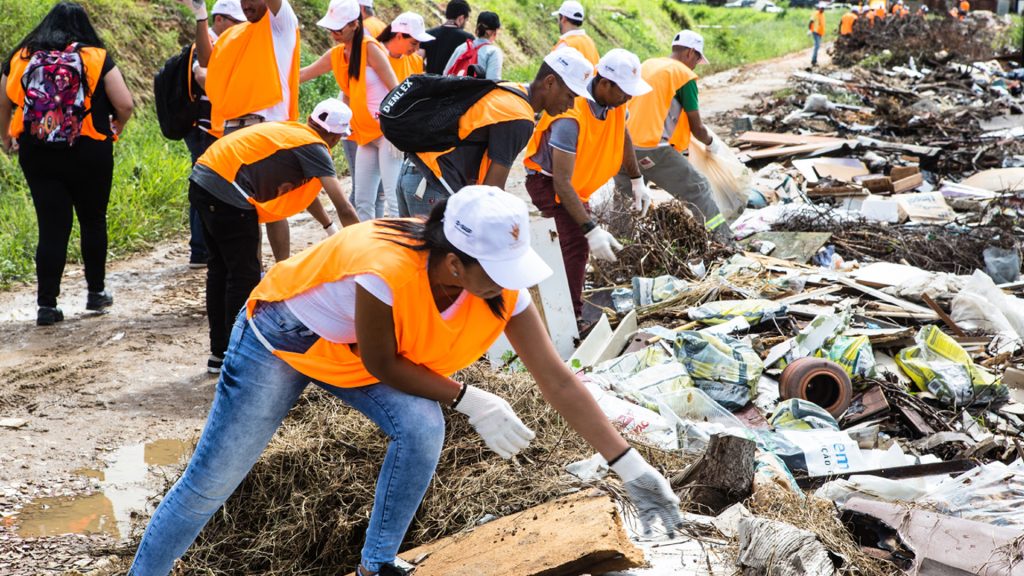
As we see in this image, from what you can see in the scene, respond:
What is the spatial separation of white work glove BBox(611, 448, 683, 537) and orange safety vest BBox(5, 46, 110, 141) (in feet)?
13.8

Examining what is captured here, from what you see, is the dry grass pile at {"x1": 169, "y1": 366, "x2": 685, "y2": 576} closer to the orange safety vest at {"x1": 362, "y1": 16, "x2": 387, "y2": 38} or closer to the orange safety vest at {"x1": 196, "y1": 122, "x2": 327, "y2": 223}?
the orange safety vest at {"x1": 196, "y1": 122, "x2": 327, "y2": 223}

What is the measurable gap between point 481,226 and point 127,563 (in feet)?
6.33

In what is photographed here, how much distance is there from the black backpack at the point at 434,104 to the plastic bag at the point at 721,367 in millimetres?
1523

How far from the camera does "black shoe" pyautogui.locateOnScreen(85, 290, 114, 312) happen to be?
6.13 m

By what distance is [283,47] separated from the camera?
5512 millimetres

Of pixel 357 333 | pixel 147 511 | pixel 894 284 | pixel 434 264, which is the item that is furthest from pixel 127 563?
pixel 894 284

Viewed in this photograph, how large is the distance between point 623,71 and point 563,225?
906mm

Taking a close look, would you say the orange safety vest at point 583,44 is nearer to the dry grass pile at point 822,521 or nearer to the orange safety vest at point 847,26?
the dry grass pile at point 822,521

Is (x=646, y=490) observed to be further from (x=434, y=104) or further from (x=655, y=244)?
(x=655, y=244)

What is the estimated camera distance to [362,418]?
3.72m

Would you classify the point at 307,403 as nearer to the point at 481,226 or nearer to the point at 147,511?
the point at 147,511

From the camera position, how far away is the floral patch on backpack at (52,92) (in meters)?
5.54

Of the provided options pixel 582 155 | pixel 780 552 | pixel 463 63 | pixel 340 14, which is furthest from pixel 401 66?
pixel 780 552

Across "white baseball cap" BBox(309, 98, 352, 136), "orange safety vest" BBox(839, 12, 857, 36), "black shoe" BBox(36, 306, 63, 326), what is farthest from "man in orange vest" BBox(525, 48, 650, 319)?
"orange safety vest" BBox(839, 12, 857, 36)
